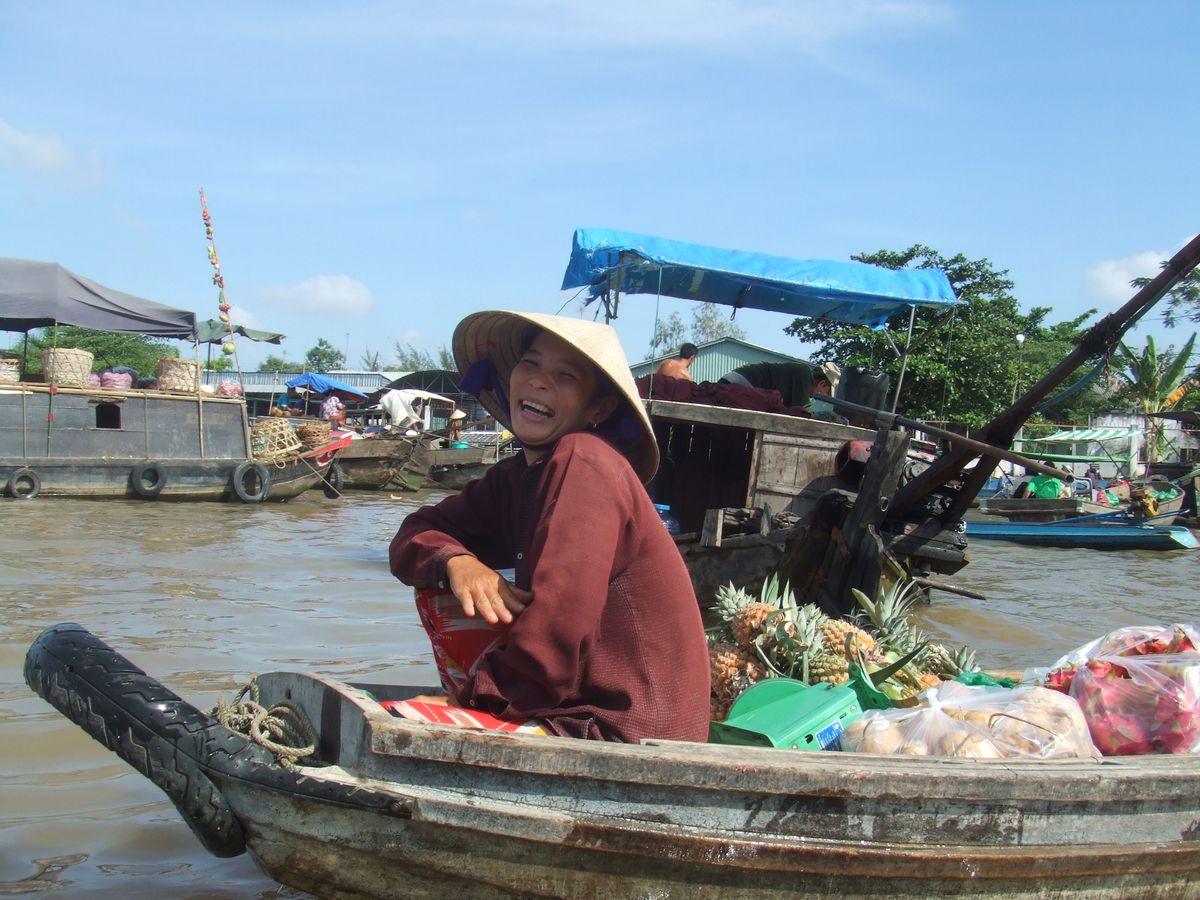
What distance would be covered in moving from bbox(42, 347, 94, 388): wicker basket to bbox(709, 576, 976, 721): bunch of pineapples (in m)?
12.4

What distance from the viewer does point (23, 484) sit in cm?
1254

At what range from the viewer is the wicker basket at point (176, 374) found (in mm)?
14312

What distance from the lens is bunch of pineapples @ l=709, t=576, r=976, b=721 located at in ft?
9.77

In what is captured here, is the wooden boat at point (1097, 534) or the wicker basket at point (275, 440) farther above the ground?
the wicker basket at point (275, 440)

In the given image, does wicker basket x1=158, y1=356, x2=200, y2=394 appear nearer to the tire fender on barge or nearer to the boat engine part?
the boat engine part

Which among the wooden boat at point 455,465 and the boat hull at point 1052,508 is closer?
the boat hull at point 1052,508

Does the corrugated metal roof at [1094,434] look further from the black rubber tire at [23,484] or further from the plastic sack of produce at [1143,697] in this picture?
the plastic sack of produce at [1143,697]

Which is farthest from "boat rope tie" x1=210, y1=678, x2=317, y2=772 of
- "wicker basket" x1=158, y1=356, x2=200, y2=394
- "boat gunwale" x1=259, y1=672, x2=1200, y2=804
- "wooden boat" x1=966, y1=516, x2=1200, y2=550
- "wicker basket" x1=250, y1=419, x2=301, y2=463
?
"wooden boat" x1=966, y1=516, x2=1200, y2=550

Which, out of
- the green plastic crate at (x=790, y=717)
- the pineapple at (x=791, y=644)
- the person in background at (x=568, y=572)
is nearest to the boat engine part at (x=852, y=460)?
the pineapple at (x=791, y=644)

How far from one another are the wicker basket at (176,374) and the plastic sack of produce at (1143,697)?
13929 millimetres

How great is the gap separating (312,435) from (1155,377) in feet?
66.3

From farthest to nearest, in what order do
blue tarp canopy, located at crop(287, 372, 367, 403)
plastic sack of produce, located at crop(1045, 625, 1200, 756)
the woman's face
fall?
blue tarp canopy, located at crop(287, 372, 367, 403), plastic sack of produce, located at crop(1045, 625, 1200, 756), the woman's face

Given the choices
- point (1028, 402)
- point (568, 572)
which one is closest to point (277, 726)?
point (568, 572)

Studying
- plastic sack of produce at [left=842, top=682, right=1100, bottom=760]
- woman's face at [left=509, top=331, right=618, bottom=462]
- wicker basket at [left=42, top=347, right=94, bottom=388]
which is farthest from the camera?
wicker basket at [left=42, top=347, right=94, bottom=388]
